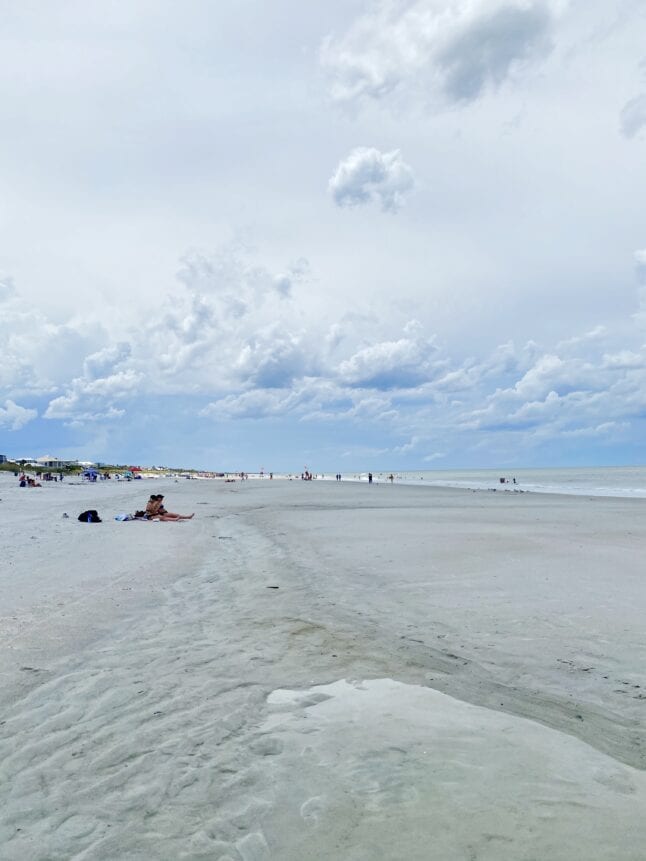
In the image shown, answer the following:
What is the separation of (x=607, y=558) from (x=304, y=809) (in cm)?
1407

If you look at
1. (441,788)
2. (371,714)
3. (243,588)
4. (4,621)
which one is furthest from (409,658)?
(4,621)

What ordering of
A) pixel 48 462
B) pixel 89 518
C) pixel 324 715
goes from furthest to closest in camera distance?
1. pixel 48 462
2. pixel 89 518
3. pixel 324 715

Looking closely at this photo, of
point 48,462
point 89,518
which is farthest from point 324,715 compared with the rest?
point 48,462

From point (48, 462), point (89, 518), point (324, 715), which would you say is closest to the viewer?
point (324, 715)

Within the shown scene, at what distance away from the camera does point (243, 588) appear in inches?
500

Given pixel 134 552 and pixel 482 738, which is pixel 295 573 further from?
pixel 482 738

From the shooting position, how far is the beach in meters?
4.13

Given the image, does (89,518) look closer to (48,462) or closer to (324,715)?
(324,715)

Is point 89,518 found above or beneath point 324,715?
above

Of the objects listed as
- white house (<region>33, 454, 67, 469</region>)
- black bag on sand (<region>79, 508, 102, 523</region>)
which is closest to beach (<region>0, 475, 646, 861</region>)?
black bag on sand (<region>79, 508, 102, 523</region>)

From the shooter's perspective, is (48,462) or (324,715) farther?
(48,462)

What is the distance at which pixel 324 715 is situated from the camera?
614cm

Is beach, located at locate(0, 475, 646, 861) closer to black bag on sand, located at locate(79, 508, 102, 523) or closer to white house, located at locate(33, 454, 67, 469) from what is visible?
black bag on sand, located at locate(79, 508, 102, 523)

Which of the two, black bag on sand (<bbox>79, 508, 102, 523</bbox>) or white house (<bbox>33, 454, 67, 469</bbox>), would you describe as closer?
black bag on sand (<bbox>79, 508, 102, 523</bbox>)
